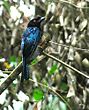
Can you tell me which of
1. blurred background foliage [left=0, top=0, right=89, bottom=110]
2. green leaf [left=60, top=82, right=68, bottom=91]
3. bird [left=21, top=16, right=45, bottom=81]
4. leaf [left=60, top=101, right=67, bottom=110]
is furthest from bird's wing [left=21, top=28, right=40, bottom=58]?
green leaf [left=60, top=82, right=68, bottom=91]

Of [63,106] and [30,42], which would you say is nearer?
[30,42]

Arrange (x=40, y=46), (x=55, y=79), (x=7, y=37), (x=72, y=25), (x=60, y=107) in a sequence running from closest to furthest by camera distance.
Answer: (x=40, y=46) → (x=60, y=107) → (x=55, y=79) → (x=72, y=25) → (x=7, y=37)

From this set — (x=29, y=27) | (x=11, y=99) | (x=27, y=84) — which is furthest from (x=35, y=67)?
(x=29, y=27)

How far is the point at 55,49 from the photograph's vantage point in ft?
13.3

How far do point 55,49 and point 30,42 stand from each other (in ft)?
5.27

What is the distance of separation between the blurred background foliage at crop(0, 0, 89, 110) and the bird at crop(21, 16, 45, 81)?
3.26 feet

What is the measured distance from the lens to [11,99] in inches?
144

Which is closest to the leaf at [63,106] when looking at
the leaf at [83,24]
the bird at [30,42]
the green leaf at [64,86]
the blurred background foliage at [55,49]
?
the blurred background foliage at [55,49]

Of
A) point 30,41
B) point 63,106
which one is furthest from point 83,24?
point 30,41

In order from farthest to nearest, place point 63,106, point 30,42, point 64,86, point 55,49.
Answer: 1. point 55,49
2. point 64,86
3. point 63,106
4. point 30,42

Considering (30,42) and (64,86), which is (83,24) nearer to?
(64,86)

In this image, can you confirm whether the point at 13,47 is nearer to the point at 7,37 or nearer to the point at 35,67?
the point at 7,37


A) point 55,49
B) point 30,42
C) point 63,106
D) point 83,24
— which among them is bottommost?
point 63,106

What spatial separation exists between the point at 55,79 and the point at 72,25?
1.73 ft
